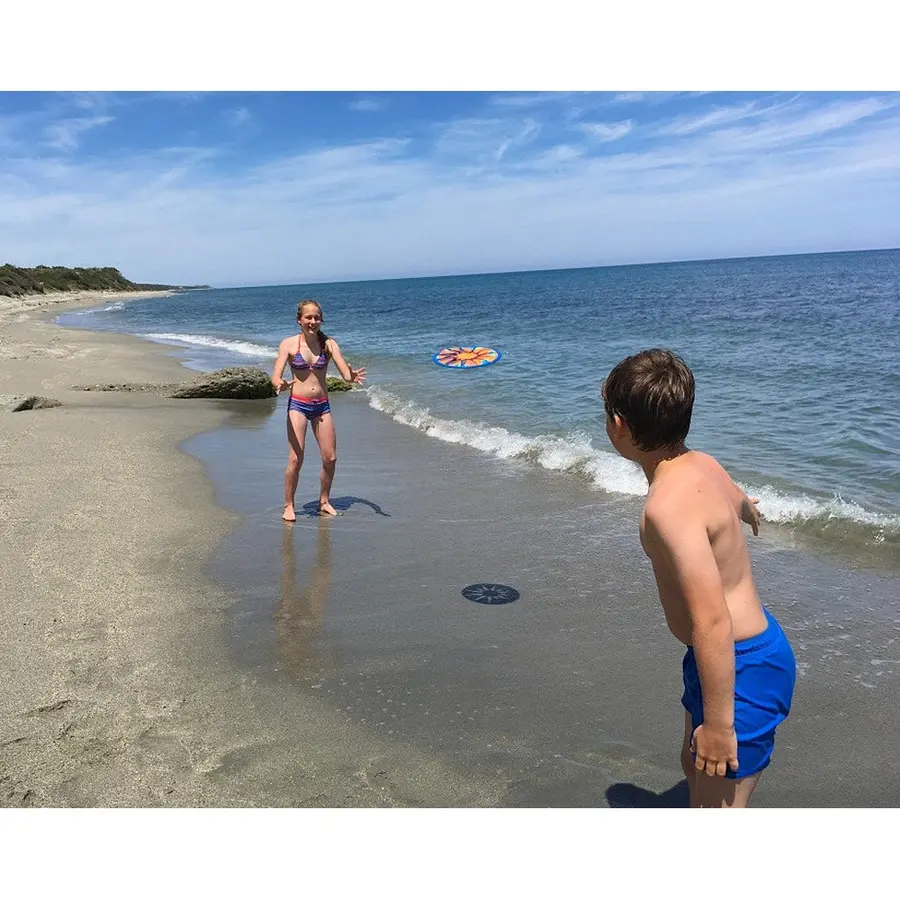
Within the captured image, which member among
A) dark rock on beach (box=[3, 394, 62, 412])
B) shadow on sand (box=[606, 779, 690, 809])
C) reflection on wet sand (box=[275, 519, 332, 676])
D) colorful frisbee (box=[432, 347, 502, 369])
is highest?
colorful frisbee (box=[432, 347, 502, 369])

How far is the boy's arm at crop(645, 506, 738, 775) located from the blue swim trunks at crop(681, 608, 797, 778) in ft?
0.32

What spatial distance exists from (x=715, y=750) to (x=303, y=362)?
18.9 ft

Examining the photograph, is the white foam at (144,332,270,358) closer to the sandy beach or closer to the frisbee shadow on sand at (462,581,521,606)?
the sandy beach

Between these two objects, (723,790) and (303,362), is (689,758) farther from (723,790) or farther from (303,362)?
(303,362)

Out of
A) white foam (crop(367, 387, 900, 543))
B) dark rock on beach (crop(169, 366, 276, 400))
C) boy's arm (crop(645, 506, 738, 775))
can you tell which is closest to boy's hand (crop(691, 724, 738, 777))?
boy's arm (crop(645, 506, 738, 775))

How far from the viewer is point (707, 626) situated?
2.26 metres

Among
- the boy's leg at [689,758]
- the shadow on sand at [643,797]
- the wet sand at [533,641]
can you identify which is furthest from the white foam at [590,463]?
the boy's leg at [689,758]

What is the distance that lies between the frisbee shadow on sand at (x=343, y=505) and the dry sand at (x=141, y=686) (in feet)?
2.40

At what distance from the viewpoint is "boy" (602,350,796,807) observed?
2275 millimetres

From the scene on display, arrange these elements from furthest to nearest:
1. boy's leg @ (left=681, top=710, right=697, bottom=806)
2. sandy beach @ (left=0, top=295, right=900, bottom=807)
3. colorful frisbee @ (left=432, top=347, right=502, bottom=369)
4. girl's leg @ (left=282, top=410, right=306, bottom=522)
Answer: colorful frisbee @ (left=432, top=347, right=502, bottom=369) < girl's leg @ (left=282, top=410, right=306, bottom=522) < sandy beach @ (left=0, top=295, right=900, bottom=807) < boy's leg @ (left=681, top=710, right=697, bottom=806)

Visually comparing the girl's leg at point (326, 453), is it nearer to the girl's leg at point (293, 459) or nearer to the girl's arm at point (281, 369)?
the girl's leg at point (293, 459)

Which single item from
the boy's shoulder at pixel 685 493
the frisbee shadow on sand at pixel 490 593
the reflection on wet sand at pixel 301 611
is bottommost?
the frisbee shadow on sand at pixel 490 593

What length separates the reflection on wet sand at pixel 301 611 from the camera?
4.40 m
